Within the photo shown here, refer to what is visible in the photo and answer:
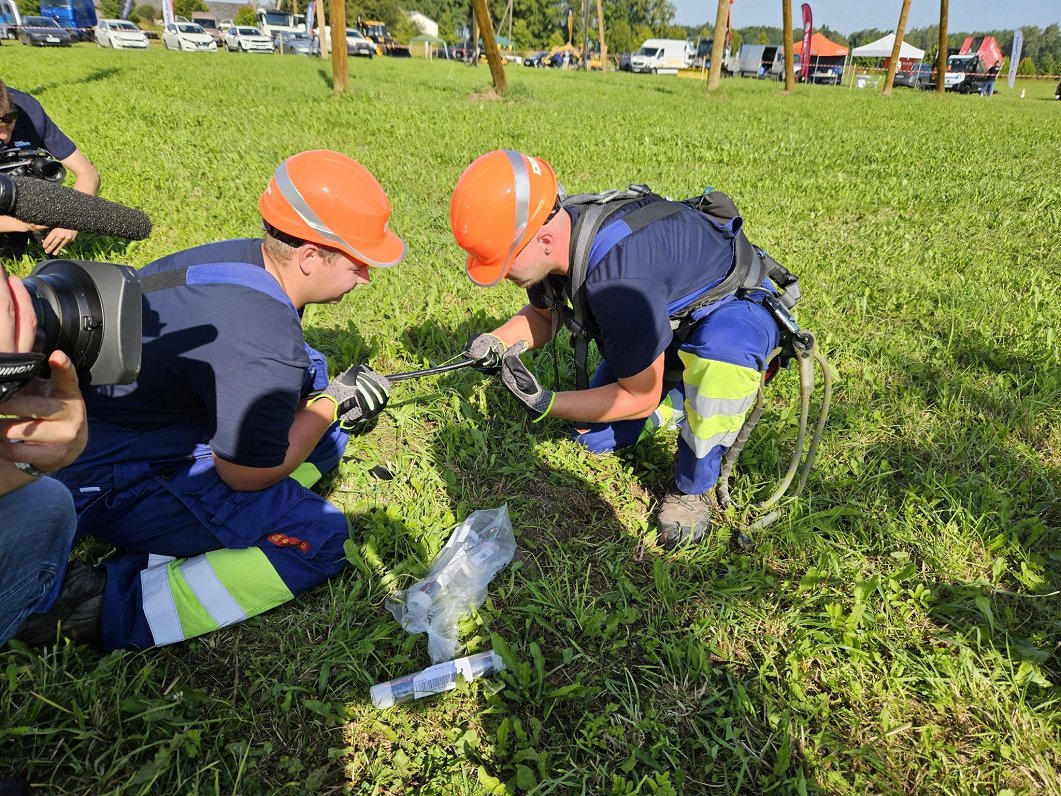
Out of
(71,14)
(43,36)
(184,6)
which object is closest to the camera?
(43,36)

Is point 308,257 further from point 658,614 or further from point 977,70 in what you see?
point 977,70

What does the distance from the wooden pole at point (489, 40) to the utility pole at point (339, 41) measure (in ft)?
8.95

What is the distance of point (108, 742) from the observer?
189cm

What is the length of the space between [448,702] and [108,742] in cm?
99

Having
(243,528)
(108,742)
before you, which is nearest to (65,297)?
(243,528)

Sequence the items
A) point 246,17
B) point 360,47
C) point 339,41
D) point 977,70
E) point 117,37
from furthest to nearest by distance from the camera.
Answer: point 246,17 → point 977,70 → point 360,47 → point 117,37 → point 339,41

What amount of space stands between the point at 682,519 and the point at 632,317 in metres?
0.91

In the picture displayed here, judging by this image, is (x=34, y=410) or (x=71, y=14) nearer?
(x=34, y=410)

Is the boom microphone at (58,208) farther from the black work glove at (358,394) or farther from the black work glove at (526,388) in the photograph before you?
the black work glove at (526,388)

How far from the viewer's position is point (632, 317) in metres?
2.37

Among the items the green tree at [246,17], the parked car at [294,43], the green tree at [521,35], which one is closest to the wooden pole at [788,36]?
the parked car at [294,43]

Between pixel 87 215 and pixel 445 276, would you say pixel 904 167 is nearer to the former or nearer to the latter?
pixel 445 276

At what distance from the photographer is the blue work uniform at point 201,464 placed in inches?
79.4

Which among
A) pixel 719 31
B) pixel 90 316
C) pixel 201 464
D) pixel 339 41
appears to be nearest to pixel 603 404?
pixel 201 464
